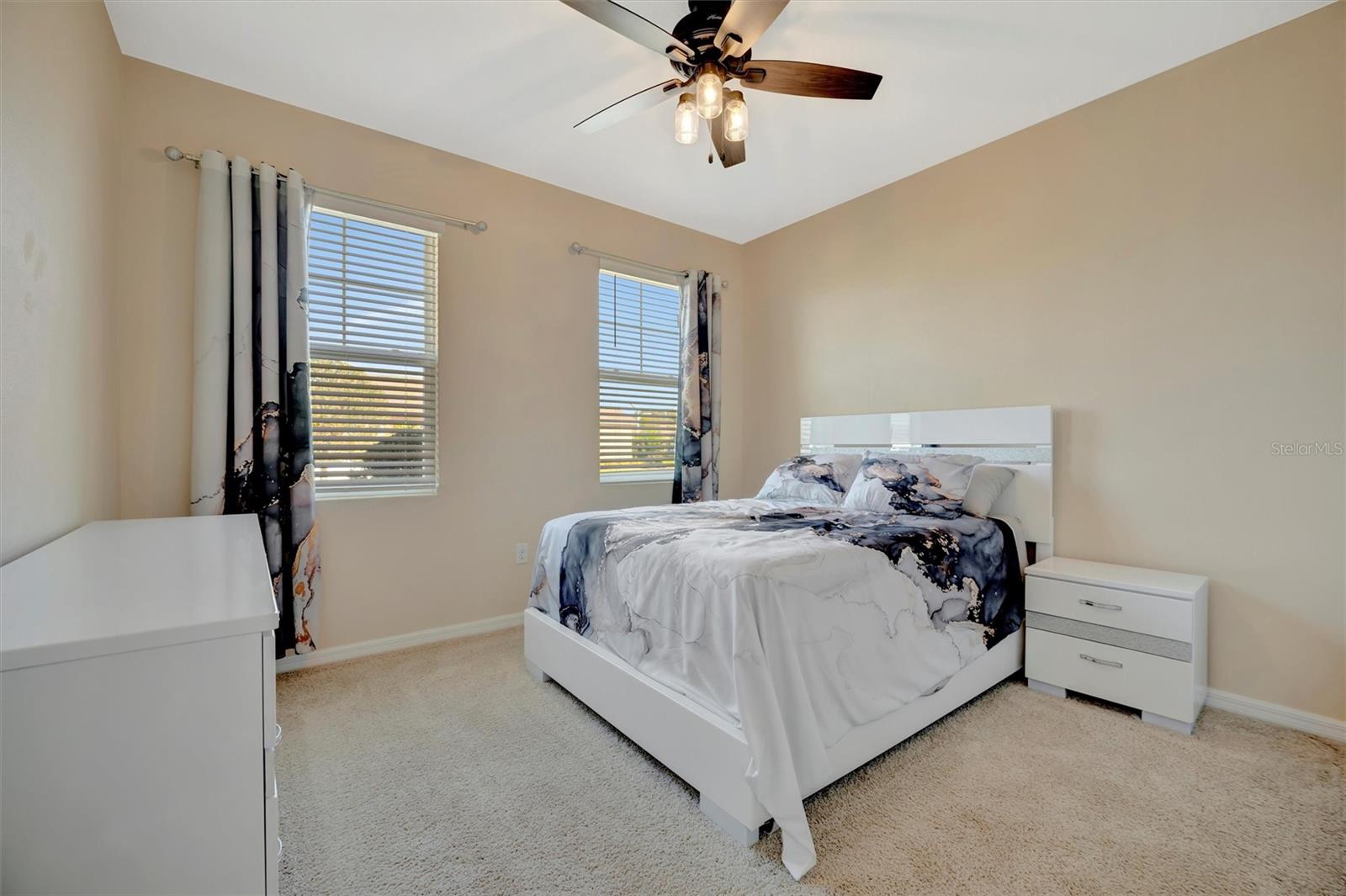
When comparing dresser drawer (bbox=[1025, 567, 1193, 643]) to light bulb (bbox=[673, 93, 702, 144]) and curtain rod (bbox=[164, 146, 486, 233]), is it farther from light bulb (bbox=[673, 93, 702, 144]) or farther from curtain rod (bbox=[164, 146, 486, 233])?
curtain rod (bbox=[164, 146, 486, 233])

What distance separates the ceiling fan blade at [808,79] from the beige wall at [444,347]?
1.82 meters

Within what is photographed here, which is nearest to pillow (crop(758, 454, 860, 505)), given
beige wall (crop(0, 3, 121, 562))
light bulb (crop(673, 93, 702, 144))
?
light bulb (crop(673, 93, 702, 144))

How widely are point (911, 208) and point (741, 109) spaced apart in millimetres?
1866

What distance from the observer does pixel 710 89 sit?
1.81m

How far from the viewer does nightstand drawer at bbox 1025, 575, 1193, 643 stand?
2059 millimetres

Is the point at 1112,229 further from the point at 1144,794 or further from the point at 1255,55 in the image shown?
the point at 1144,794

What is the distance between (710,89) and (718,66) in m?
0.09

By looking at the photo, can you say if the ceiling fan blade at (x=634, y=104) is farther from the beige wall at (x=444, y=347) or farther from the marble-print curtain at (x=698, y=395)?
the marble-print curtain at (x=698, y=395)

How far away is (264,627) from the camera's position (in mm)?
803

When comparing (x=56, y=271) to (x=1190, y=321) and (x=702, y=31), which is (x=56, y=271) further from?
(x=1190, y=321)

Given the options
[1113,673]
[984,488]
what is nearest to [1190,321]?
[984,488]

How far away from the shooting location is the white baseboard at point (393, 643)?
103 inches

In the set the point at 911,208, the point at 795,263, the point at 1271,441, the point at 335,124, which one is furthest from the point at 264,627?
the point at 795,263

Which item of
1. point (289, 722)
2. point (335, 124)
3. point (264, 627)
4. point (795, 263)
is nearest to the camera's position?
point (264, 627)
